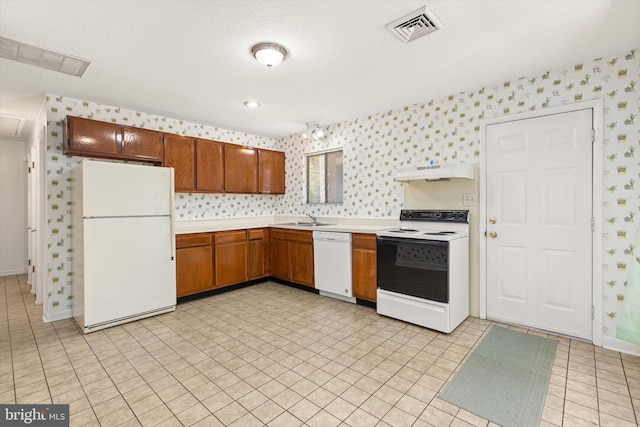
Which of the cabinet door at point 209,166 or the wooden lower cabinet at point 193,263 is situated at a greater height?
the cabinet door at point 209,166

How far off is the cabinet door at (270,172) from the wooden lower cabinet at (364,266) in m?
2.03

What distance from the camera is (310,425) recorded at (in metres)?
1.68

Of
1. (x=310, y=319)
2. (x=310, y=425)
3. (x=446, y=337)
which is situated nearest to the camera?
(x=310, y=425)

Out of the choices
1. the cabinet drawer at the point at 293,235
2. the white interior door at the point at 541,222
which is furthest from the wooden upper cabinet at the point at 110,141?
the white interior door at the point at 541,222

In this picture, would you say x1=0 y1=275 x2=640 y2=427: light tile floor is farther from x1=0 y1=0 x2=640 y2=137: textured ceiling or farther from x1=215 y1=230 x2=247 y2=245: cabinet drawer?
x1=0 y1=0 x2=640 y2=137: textured ceiling

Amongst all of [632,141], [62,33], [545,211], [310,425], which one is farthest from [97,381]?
[632,141]

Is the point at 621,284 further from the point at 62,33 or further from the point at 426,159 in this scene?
the point at 62,33

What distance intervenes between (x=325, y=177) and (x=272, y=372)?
3194 millimetres

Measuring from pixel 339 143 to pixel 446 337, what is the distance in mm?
2950

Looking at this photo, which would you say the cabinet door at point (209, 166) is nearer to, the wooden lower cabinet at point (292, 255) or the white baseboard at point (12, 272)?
the wooden lower cabinet at point (292, 255)

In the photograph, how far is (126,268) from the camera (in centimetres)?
313

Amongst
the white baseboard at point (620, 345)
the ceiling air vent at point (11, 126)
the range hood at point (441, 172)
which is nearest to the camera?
the white baseboard at point (620, 345)

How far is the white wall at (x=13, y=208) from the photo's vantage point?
532 centimetres

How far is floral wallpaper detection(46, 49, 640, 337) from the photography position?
2475mm
